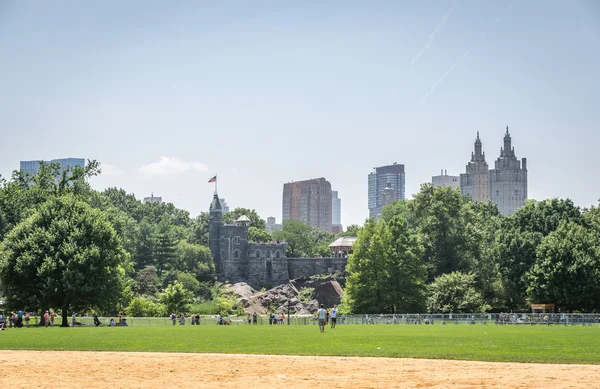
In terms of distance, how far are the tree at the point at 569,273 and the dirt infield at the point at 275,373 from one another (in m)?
57.4

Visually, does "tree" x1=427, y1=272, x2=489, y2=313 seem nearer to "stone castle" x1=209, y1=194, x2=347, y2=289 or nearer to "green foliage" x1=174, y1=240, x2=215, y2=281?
"stone castle" x1=209, y1=194, x2=347, y2=289

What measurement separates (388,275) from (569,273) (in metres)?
19.2

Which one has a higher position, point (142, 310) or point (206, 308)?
point (142, 310)

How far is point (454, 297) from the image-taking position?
310ft

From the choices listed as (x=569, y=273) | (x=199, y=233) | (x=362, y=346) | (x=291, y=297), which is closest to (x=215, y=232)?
(x=199, y=233)

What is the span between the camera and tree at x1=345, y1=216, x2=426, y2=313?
90562mm

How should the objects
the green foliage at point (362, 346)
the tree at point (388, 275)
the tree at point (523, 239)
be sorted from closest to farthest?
the green foliage at point (362, 346) < the tree at point (388, 275) < the tree at point (523, 239)

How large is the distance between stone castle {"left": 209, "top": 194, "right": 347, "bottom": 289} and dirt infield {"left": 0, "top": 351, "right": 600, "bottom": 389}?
131275mm

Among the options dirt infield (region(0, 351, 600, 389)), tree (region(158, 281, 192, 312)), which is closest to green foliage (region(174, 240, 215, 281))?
tree (region(158, 281, 192, 312))

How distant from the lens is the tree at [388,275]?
90562 mm

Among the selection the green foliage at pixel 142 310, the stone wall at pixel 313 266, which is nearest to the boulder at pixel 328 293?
the stone wall at pixel 313 266

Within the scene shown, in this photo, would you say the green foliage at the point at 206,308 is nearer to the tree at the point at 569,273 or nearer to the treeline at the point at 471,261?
the treeline at the point at 471,261

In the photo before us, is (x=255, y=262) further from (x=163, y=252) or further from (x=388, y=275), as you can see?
(x=388, y=275)

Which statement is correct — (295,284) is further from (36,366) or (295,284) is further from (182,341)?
(36,366)
